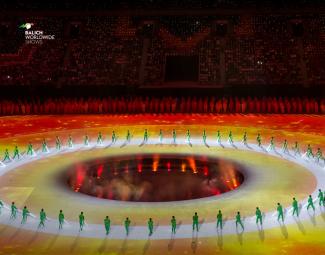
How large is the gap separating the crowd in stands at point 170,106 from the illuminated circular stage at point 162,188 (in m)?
6.68

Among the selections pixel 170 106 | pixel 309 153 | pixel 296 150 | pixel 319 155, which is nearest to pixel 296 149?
pixel 296 150

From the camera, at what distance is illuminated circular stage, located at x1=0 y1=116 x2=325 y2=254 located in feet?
33.0

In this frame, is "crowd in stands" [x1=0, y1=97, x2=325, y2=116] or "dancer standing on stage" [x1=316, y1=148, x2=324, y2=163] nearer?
"dancer standing on stage" [x1=316, y1=148, x2=324, y2=163]

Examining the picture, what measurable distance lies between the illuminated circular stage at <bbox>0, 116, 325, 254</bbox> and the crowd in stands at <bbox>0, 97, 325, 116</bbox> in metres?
6.68

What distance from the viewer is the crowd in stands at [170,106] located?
27.0m

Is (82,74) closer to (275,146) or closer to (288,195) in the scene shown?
(275,146)

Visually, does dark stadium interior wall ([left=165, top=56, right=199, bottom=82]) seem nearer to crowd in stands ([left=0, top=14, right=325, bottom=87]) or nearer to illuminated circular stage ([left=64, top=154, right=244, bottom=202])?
crowd in stands ([left=0, top=14, right=325, bottom=87])

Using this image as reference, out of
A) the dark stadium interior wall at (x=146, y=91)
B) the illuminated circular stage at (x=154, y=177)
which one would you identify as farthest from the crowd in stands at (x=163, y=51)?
the illuminated circular stage at (x=154, y=177)

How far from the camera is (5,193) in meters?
12.8

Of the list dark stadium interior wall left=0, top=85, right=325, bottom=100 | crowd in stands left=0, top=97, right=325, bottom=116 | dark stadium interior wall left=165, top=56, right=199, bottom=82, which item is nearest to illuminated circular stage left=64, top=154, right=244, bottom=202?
crowd in stands left=0, top=97, right=325, bottom=116

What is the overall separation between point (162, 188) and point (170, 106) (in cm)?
1334

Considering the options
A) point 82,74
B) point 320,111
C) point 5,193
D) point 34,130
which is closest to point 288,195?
point 5,193

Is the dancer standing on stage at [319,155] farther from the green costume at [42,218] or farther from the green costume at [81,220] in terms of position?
the green costume at [42,218]

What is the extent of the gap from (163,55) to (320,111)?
1103cm
